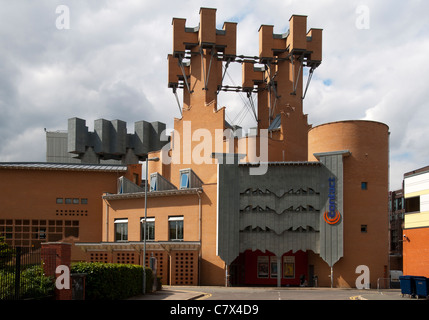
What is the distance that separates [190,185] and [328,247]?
13932 millimetres

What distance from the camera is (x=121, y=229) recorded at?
181 ft

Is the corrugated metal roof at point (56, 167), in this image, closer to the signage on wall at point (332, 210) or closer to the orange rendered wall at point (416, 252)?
the signage on wall at point (332, 210)

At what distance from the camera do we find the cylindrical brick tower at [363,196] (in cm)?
4638

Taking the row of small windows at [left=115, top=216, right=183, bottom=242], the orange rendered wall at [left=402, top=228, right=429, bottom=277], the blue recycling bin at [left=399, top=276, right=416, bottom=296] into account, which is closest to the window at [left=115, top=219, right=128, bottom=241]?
the row of small windows at [left=115, top=216, right=183, bottom=242]

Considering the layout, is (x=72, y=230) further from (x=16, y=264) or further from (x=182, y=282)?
(x=16, y=264)

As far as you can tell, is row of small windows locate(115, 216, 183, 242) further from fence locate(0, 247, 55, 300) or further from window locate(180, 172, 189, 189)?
fence locate(0, 247, 55, 300)

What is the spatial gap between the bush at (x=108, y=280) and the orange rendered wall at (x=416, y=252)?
21451 millimetres

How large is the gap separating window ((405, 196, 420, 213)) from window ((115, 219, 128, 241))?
27.2m

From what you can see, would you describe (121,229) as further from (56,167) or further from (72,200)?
(56,167)

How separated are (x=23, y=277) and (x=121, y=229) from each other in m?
31.8

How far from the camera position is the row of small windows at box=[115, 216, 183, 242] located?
50.1 metres

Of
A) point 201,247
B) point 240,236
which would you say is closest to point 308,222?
point 240,236

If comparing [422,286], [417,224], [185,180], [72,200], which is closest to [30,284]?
[422,286]

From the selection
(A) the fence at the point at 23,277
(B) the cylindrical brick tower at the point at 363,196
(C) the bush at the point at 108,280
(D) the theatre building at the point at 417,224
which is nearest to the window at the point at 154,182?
(B) the cylindrical brick tower at the point at 363,196
